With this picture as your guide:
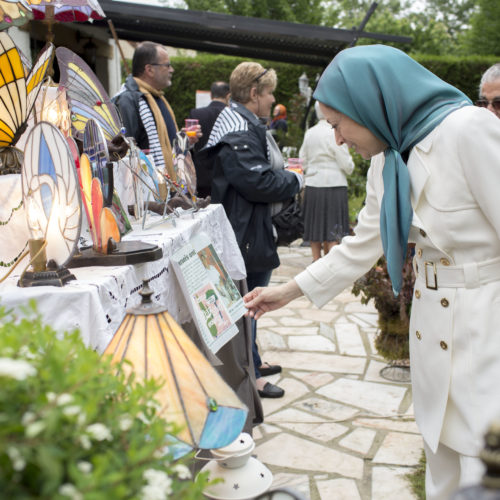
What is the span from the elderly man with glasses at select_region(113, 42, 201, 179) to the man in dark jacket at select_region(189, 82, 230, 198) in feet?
0.78

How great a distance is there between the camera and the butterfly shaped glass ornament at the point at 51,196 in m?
1.62

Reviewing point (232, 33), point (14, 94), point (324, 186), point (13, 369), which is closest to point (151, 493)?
point (13, 369)

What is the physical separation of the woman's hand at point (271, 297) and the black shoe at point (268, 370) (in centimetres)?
241

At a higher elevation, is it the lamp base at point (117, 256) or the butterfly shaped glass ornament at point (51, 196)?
the butterfly shaped glass ornament at point (51, 196)

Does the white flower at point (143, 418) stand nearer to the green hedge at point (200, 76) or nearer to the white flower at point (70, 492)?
the white flower at point (70, 492)

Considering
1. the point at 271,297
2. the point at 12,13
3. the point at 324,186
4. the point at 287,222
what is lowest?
the point at 324,186

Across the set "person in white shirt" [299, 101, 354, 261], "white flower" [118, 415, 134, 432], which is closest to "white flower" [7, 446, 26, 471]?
"white flower" [118, 415, 134, 432]

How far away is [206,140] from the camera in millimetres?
6117

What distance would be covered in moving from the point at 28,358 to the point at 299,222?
10.9ft

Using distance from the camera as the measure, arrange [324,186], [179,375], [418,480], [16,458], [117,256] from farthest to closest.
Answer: [324,186]
[418,480]
[117,256]
[179,375]
[16,458]

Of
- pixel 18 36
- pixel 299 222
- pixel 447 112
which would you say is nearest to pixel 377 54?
pixel 447 112

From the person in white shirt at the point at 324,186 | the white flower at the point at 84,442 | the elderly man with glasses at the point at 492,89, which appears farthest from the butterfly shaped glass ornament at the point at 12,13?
the person in white shirt at the point at 324,186

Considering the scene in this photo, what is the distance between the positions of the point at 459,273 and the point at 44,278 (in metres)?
1.24

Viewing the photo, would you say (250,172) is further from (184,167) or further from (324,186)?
(324,186)
